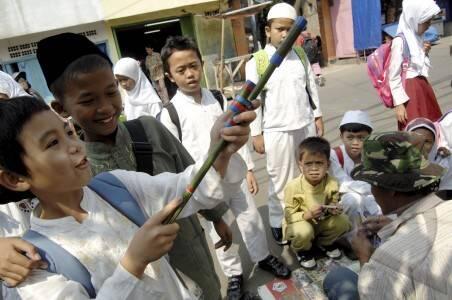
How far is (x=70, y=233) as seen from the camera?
108 cm

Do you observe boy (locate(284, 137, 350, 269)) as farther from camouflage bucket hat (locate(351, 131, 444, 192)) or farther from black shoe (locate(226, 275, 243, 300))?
camouflage bucket hat (locate(351, 131, 444, 192))

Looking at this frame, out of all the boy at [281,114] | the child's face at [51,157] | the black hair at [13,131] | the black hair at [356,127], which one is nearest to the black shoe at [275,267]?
the boy at [281,114]

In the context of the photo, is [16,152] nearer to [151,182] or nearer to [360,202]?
[151,182]

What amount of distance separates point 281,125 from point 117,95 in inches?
77.7

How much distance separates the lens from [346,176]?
3146 millimetres

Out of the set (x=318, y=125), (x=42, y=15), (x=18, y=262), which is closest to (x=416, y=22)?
(x=318, y=125)

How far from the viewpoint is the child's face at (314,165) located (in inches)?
114

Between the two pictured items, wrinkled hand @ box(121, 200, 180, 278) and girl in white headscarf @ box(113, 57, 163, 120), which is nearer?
wrinkled hand @ box(121, 200, 180, 278)

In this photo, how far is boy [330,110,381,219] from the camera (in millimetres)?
3041

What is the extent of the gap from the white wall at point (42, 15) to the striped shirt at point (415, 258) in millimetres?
10977

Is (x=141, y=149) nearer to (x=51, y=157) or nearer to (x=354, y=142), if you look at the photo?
(x=51, y=157)

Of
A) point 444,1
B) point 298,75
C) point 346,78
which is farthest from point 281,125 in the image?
point 444,1

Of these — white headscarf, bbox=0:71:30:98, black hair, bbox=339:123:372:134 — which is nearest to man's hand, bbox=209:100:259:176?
white headscarf, bbox=0:71:30:98

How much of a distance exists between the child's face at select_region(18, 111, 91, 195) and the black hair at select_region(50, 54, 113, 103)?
322mm
